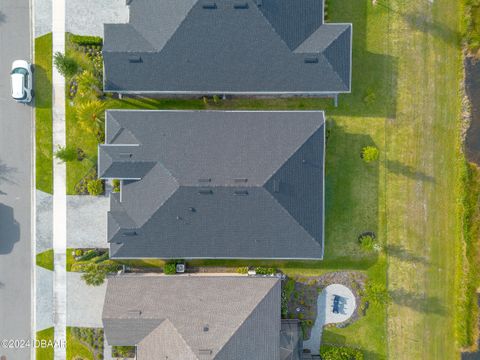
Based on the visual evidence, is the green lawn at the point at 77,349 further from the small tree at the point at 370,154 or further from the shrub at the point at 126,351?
the small tree at the point at 370,154

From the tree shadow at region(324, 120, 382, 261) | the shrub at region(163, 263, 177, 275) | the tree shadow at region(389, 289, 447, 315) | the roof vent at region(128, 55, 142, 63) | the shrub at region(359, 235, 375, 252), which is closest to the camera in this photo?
the roof vent at region(128, 55, 142, 63)

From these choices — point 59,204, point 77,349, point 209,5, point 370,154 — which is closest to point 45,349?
point 77,349

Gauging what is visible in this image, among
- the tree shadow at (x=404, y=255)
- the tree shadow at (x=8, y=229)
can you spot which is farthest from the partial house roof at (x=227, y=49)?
the tree shadow at (x=8, y=229)

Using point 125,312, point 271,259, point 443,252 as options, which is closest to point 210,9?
point 271,259

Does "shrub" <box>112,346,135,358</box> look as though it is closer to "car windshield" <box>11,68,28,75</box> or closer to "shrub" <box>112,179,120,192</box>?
"shrub" <box>112,179,120,192</box>

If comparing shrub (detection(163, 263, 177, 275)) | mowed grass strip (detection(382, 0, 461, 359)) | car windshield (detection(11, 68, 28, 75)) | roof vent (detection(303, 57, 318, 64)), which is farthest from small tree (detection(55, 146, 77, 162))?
mowed grass strip (detection(382, 0, 461, 359))

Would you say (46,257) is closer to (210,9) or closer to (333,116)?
(210,9)
